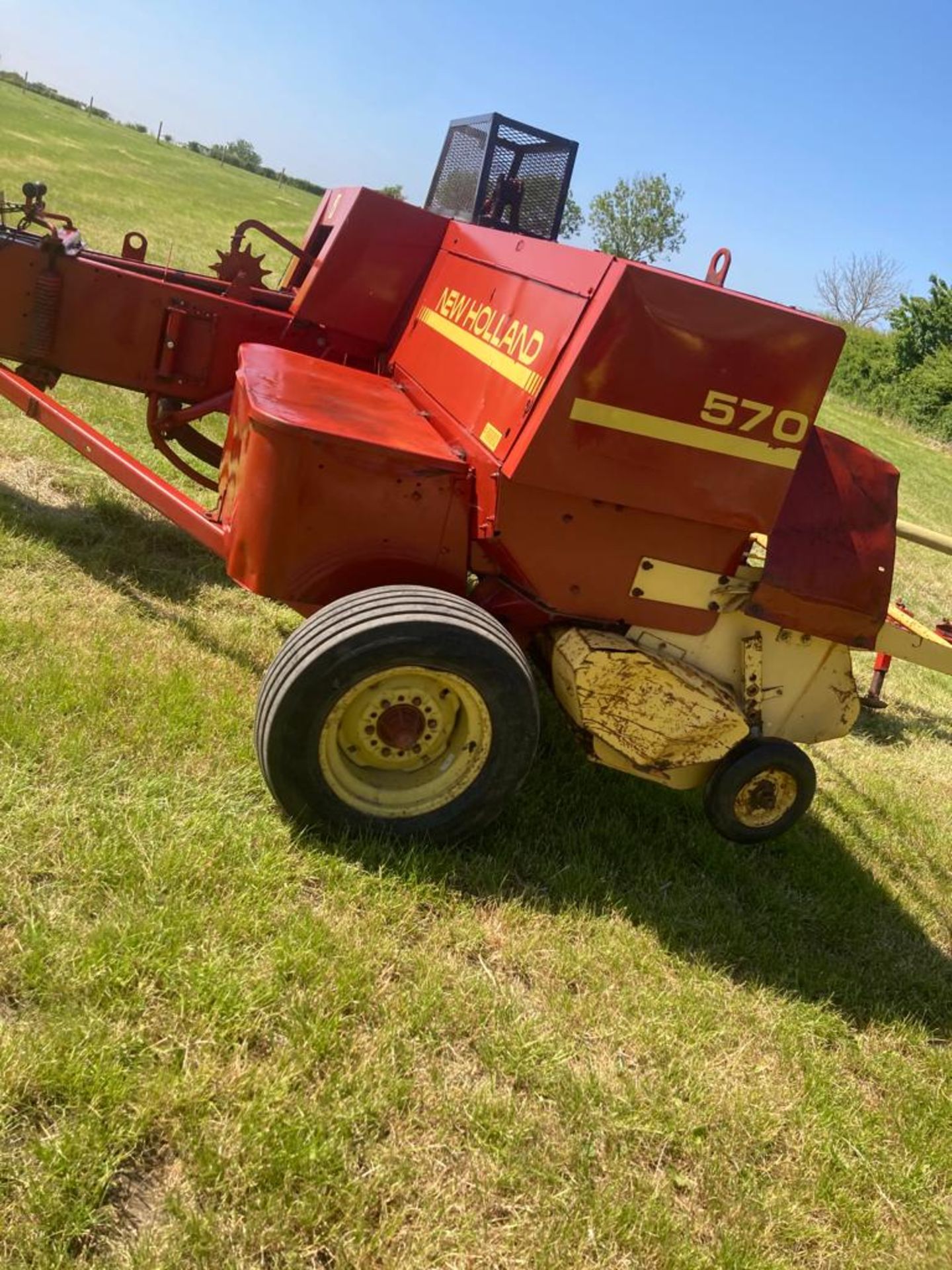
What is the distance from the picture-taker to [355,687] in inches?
109

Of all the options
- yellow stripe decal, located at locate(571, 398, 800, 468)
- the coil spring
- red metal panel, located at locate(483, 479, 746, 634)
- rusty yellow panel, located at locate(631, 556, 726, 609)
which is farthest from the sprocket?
rusty yellow panel, located at locate(631, 556, 726, 609)

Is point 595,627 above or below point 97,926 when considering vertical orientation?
above

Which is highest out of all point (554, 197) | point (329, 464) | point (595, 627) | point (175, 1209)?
point (554, 197)

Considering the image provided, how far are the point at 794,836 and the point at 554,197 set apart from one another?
3.55m

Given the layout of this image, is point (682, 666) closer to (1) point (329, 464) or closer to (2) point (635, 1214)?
(1) point (329, 464)

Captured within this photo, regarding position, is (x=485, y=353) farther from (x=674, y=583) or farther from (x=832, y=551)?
(x=832, y=551)

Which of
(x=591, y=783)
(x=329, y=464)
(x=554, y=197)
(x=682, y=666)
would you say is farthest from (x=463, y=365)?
(x=554, y=197)

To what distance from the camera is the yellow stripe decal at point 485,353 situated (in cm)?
307

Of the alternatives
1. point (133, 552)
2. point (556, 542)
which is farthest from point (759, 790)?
point (133, 552)

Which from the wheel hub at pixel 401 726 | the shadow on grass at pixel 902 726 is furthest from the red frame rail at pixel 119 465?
the shadow on grass at pixel 902 726

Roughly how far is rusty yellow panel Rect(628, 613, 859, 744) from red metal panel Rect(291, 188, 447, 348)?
215cm

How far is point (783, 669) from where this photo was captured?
3.51 m

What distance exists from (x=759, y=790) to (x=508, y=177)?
11.3 feet

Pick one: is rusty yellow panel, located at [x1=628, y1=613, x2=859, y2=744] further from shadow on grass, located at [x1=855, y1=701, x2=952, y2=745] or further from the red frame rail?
shadow on grass, located at [x1=855, y1=701, x2=952, y2=745]
